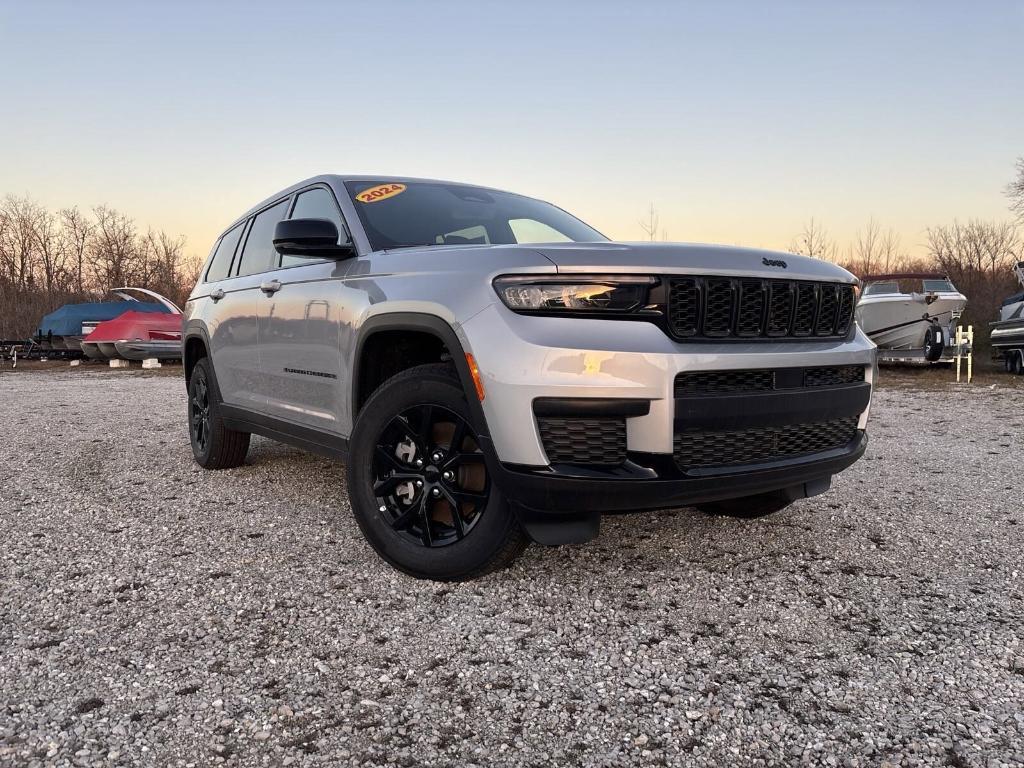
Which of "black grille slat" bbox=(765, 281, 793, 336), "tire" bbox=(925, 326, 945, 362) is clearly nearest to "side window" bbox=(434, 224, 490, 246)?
"black grille slat" bbox=(765, 281, 793, 336)

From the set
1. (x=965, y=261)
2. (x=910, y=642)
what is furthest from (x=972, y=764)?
(x=965, y=261)

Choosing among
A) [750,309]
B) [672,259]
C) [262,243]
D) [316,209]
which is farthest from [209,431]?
[750,309]

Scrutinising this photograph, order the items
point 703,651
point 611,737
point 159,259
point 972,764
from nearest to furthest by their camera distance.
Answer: point 972,764 < point 611,737 < point 703,651 < point 159,259

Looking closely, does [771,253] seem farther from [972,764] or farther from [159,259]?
[159,259]

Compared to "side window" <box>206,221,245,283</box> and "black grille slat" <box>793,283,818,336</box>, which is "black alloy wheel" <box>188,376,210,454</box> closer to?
"side window" <box>206,221,245,283</box>

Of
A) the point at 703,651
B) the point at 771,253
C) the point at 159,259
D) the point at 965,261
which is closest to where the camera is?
the point at 703,651

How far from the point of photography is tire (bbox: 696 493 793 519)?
3.49 metres

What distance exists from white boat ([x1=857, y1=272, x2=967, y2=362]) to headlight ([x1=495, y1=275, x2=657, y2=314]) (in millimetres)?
12279

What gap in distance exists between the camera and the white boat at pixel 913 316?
43.9 ft

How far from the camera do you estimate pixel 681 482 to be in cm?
249

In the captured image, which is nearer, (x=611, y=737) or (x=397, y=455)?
(x=611, y=737)

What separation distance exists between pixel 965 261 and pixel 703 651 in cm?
3968

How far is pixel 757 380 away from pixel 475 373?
1.01 meters

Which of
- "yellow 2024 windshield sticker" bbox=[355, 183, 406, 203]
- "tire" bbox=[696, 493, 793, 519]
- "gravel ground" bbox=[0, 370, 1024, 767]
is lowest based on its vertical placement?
"gravel ground" bbox=[0, 370, 1024, 767]
